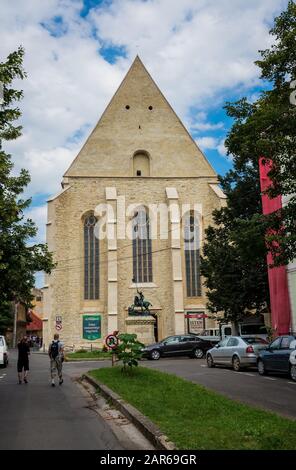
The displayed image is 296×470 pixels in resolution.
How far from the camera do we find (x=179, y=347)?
26547mm

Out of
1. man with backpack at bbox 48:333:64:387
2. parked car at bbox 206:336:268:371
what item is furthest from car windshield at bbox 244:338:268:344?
man with backpack at bbox 48:333:64:387

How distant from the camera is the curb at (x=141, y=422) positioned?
5.82m

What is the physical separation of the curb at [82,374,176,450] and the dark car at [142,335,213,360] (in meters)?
14.7

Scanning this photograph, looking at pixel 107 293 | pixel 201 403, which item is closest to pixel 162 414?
pixel 201 403

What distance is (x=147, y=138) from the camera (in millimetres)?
42062

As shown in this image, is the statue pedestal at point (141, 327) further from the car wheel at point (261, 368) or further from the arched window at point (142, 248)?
the car wheel at point (261, 368)

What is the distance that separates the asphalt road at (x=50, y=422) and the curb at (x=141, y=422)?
430 millimetres

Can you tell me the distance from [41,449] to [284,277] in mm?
18503

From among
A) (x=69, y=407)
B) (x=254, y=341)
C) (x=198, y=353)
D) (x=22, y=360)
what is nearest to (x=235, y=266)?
(x=198, y=353)

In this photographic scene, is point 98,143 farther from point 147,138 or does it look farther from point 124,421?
point 124,421

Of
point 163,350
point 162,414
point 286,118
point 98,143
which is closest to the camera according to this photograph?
point 162,414

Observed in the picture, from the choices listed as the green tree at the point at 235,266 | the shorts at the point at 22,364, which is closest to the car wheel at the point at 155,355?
the green tree at the point at 235,266

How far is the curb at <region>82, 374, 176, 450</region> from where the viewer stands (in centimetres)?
582

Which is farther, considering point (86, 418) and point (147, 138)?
point (147, 138)
